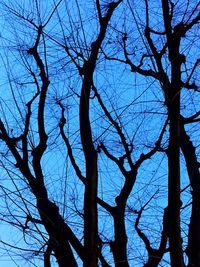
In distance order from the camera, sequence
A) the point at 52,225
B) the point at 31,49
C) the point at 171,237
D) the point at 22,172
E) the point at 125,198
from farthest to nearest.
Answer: the point at 31,49
the point at 125,198
the point at 22,172
the point at 52,225
the point at 171,237

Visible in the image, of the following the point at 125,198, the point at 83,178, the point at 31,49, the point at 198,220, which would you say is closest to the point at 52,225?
the point at 83,178

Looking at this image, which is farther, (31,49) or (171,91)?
(31,49)

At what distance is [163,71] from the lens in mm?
4379

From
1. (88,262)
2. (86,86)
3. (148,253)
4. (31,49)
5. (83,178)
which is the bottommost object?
(88,262)

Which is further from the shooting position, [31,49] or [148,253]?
[31,49]

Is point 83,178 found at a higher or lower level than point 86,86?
lower

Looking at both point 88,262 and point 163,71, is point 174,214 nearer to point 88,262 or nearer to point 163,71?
point 88,262

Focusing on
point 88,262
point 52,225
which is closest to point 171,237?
point 88,262

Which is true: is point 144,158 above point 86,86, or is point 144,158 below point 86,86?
below

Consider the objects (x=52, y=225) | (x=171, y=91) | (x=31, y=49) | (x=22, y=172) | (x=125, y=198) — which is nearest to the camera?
(x=171, y=91)

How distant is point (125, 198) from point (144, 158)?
62 centimetres

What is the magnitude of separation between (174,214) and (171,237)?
0.18 metres

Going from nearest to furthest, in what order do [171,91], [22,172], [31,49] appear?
[171,91] → [22,172] → [31,49]

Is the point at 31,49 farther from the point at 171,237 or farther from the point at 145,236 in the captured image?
the point at 171,237
